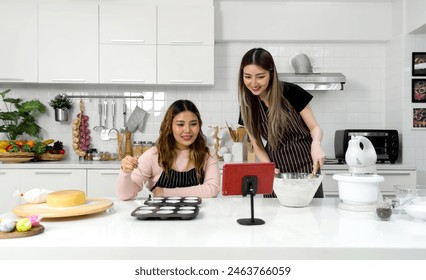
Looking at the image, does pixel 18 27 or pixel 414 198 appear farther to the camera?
pixel 18 27

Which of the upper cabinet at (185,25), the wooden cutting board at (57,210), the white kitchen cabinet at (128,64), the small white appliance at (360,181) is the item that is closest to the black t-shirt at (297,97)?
the small white appliance at (360,181)

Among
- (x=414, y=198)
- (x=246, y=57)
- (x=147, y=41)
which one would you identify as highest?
(x=147, y=41)

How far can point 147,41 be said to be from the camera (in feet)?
11.7

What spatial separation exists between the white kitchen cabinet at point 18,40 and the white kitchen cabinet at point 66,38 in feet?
0.24

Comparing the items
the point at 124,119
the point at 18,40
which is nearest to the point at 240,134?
the point at 124,119

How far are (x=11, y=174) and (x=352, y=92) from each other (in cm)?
334

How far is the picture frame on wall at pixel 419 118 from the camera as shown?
365 cm

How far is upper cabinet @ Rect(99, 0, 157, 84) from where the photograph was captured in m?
3.55

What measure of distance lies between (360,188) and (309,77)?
2141mm

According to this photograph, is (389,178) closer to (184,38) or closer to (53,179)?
(184,38)

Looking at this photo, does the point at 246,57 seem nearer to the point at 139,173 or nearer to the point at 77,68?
the point at 139,173

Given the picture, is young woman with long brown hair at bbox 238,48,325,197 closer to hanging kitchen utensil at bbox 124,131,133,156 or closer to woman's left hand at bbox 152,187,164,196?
woman's left hand at bbox 152,187,164,196
